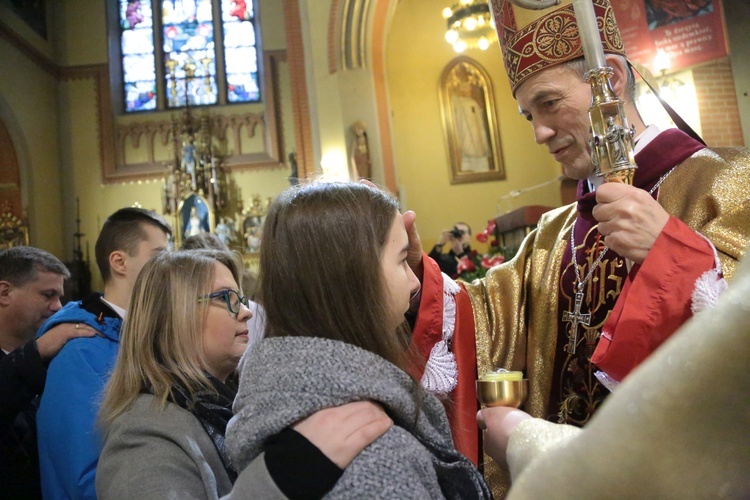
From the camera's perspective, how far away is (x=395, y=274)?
122cm

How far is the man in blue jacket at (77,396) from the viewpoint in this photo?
6.35ft

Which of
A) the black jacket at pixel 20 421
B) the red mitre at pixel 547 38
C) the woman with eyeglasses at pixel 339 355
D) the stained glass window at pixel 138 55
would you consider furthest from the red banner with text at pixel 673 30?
the stained glass window at pixel 138 55

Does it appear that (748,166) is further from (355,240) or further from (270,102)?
(270,102)

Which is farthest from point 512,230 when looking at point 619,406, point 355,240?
point 619,406

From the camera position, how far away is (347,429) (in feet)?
3.26

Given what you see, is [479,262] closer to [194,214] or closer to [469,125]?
[469,125]

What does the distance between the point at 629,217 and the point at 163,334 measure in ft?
3.99

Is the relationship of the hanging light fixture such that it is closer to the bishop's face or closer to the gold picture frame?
the gold picture frame

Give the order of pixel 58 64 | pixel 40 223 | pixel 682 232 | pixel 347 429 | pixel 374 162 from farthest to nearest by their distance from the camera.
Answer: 1. pixel 58 64
2. pixel 40 223
3. pixel 374 162
4. pixel 682 232
5. pixel 347 429

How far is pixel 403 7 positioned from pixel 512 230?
6112 mm

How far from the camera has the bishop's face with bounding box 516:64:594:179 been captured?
70.9 inches

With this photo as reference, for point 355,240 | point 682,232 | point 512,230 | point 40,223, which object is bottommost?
point 40,223

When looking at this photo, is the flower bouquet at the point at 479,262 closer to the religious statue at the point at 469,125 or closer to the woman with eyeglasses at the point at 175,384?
the woman with eyeglasses at the point at 175,384

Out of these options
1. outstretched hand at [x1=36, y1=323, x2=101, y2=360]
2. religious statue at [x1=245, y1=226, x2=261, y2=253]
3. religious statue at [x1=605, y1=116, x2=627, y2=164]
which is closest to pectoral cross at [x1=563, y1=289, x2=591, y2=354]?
religious statue at [x1=605, y1=116, x2=627, y2=164]
